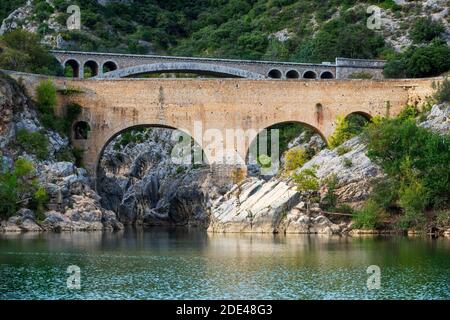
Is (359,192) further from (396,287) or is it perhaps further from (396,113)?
(396,287)

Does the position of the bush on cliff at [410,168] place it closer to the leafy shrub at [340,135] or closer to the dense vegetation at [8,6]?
the leafy shrub at [340,135]

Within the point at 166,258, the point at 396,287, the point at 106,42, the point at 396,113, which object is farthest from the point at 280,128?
the point at 396,287

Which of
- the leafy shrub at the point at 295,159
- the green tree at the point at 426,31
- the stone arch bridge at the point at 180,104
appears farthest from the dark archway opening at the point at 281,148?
the green tree at the point at 426,31

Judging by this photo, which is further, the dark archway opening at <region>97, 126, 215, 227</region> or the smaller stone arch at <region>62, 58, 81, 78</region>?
the smaller stone arch at <region>62, 58, 81, 78</region>

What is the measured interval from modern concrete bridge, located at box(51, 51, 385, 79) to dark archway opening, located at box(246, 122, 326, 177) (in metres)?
5.51

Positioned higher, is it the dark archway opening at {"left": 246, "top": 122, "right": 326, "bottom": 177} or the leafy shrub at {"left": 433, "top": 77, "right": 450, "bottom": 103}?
the leafy shrub at {"left": 433, "top": 77, "right": 450, "bottom": 103}

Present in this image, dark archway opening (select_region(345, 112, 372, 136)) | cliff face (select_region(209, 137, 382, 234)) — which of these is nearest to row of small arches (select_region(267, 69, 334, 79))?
dark archway opening (select_region(345, 112, 372, 136))

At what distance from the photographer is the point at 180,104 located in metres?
61.5

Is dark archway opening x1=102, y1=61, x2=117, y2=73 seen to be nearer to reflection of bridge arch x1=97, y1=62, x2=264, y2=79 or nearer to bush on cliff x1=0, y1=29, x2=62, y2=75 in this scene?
reflection of bridge arch x1=97, y1=62, x2=264, y2=79

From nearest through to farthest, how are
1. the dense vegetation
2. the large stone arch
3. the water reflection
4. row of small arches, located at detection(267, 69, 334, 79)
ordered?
the water reflection
the large stone arch
row of small arches, located at detection(267, 69, 334, 79)
the dense vegetation

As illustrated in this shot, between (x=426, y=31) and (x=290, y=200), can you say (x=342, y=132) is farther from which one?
(x=426, y=31)

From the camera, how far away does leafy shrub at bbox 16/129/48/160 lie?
58.0 metres

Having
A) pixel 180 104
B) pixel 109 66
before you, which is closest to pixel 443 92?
pixel 180 104
